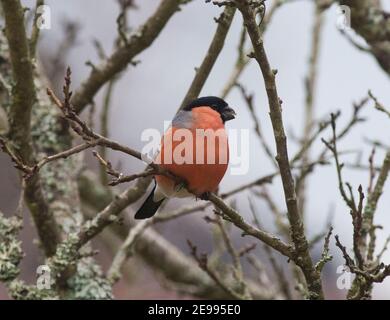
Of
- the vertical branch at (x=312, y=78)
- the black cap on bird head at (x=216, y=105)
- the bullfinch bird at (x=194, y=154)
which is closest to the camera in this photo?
the bullfinch bird at (x=194, y=154)

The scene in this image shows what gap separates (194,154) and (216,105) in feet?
1.24

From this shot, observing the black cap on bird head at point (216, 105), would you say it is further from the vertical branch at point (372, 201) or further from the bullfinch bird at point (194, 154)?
the vertical branch at point (372, 201)

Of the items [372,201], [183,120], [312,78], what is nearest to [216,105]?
[183,120]

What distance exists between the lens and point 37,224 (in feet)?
10.5

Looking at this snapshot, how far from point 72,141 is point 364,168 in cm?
→ 145

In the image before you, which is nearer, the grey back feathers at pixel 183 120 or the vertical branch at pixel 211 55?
the grey back feathers at pixel 183 120

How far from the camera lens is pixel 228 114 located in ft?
9.56

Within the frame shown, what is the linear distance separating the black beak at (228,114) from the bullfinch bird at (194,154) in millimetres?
69

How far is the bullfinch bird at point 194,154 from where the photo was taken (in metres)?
2.56

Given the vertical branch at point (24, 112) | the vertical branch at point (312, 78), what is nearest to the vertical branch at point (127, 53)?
the vertical branch at point (24, 112)

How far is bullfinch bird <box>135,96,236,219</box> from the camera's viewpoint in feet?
8.40

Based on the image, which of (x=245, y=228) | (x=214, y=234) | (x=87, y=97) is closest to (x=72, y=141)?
(x=87, y=97)
